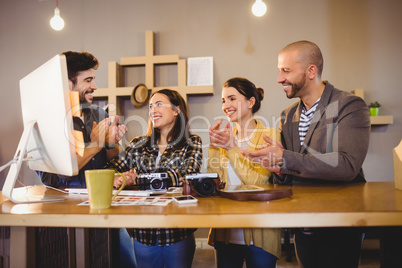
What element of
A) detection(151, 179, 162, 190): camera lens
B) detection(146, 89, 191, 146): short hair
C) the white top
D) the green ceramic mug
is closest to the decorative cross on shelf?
detection(146, 89, 191, 146): short hair

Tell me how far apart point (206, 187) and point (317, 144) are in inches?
27.6

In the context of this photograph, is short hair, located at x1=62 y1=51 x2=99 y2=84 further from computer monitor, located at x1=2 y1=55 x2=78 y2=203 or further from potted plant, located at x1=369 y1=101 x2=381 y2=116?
potted plant, located at x1=369 y1=101 x2=381 y2=116

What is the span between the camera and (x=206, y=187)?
101cm

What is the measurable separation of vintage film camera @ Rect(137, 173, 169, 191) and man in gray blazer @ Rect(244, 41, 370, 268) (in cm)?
35

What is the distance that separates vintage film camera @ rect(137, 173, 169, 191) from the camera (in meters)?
1.19

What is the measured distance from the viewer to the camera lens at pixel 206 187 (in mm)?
996

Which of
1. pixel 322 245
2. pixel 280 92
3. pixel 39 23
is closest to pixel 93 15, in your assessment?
pixel 39 23

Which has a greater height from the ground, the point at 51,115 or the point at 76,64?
the point at 76,64

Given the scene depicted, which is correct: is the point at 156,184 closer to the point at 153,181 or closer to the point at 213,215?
the point at 153,181

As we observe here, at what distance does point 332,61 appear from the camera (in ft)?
9.36

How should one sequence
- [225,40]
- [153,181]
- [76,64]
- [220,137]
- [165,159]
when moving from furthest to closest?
[225,40] < [76,64] < [165,159] < [220,137] < [153,181]

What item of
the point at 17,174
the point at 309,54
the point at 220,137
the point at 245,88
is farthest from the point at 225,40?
the point at 17,174

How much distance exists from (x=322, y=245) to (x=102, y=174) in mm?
904

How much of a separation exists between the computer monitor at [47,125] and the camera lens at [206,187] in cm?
40
